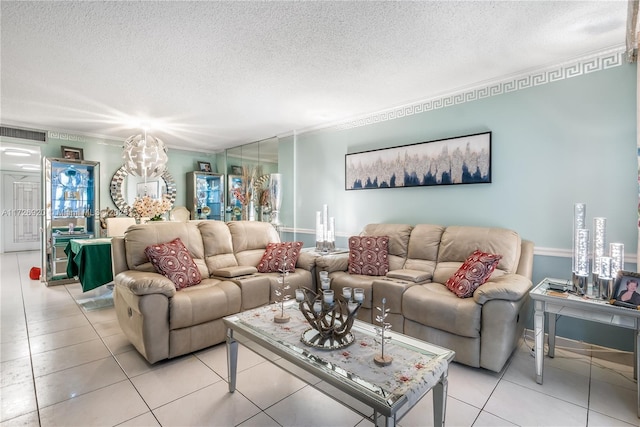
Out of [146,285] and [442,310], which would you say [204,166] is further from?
[442,310]

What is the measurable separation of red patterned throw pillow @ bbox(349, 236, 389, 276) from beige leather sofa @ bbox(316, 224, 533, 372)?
10cm

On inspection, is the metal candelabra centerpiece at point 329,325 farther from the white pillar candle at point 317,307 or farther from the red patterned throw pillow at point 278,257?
the red patterned throw pillow at point 278,257

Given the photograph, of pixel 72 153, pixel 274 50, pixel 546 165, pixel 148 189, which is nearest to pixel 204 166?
pixel 148 189

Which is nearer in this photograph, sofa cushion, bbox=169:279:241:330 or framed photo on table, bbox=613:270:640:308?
framed photo on table, bbox=613:270:640:308

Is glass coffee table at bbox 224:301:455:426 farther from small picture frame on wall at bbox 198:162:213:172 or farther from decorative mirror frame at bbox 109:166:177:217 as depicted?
small picture frame on wall at bbox 198:162:213:172

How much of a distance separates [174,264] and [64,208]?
12.3 ft

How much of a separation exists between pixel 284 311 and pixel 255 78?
2.26 meters

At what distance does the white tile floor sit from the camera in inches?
67.8

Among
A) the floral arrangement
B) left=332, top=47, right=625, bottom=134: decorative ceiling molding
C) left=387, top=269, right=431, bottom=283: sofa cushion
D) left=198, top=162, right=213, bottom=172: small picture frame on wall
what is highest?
left=332, top=47, right=625, bottom=134: decorative ceiling molding

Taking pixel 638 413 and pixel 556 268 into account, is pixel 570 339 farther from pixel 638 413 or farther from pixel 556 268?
pixel 638 413

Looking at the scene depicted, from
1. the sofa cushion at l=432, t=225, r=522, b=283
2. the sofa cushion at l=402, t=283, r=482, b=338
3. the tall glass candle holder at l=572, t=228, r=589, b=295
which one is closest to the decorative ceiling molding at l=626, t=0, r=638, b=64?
the tall glass candle holder at l=572, t=228, r=589, b=295

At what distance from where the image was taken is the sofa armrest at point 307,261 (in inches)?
137

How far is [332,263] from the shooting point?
3.37 meters

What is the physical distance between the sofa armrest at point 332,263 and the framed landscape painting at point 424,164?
114cm
